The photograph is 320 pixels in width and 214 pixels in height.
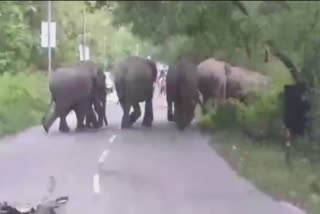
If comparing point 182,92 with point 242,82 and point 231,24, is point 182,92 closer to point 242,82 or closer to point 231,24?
point 242,82

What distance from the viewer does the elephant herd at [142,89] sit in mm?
31898

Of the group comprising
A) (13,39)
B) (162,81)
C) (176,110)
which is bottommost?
(176,110)

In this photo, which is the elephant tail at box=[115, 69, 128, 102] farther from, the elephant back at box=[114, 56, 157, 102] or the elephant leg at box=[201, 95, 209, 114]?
the elephant leg at box=[201, 95, 209, 114]

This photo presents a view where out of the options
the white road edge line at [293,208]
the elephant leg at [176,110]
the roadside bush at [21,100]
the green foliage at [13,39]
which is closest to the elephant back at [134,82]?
the elephant leg at [176,110]

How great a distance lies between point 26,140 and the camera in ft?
88.2

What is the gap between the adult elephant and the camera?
3109cm

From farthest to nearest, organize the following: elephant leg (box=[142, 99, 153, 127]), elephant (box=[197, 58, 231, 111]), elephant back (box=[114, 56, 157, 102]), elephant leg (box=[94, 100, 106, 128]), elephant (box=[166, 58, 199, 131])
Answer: elephant (box=[197, 58, 231, 111]) < elephant back (box=[114, 56, 157, 102]) < elephant leg (box=[142, 99, 153, 127]) < elephant (box=[166, 58, 199, 131]) < elephant leg (box=[94, 100, 106, 128])

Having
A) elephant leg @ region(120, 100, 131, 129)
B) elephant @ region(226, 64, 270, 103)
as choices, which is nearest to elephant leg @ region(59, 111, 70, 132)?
elephant leg @ region(120, 100, 131, 129)

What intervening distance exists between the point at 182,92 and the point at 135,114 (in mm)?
1604

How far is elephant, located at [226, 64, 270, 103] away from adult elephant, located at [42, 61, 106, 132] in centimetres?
432

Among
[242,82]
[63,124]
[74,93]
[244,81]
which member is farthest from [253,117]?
[242,82]

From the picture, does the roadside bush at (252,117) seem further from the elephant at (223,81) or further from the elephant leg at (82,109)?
the elephant leg at (82,109)

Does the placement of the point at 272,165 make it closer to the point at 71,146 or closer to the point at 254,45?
the point at 254,45

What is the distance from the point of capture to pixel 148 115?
3428 cm
